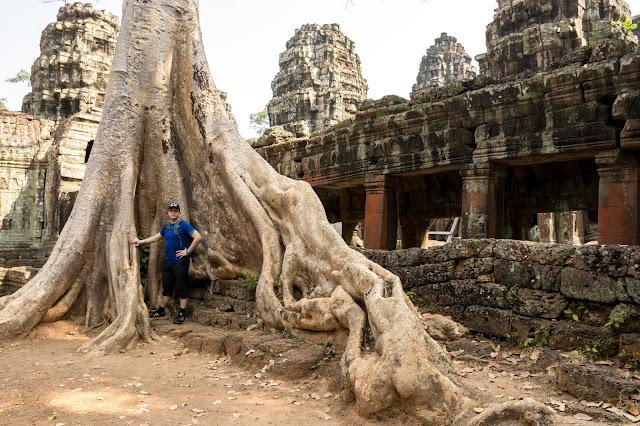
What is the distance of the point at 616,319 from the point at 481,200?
3.82m

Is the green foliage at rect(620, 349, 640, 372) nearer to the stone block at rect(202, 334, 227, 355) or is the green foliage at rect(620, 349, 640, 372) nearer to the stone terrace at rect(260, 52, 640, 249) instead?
the stone terrace at rect(260, 52, 640, 249)

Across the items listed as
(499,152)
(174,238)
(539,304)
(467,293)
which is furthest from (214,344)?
(499,152)

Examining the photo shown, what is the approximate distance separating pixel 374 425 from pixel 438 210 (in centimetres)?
842

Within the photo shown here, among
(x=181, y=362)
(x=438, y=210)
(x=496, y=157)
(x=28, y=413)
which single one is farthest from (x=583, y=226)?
(x=28, y=413)

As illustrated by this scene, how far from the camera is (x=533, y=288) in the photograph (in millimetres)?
3896

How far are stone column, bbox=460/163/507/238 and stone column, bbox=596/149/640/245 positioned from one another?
1.47 meters

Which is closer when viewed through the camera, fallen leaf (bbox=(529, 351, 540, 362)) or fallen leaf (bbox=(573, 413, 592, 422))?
fallen leaf (bbox=(573, 413, 592, 422))

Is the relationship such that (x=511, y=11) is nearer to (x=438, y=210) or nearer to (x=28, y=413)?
(x=438, y=210)

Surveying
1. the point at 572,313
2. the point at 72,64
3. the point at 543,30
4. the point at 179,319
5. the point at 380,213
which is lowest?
the point at 179,319

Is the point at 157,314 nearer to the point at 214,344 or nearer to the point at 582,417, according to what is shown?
the point at 214,344

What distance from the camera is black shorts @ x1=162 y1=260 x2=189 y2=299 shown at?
5.41 meters

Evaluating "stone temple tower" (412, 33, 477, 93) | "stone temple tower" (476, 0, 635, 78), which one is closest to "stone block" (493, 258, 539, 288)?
"stone temple tower" (476, 0, 635, 78)

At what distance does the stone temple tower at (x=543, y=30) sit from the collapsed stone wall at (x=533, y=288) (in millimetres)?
10635

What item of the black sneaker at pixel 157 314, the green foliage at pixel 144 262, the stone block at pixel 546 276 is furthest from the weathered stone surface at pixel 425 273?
the green foliage at pixel 144 262
